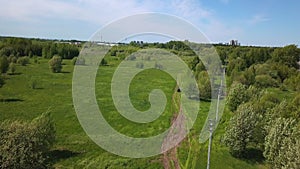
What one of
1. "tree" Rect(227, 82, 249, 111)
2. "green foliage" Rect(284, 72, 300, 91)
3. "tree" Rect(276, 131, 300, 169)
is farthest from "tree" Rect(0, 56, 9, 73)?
"tree" Rect(276, 131, 300, 169)

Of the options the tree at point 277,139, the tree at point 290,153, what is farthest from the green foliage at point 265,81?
the tree at point 290,153

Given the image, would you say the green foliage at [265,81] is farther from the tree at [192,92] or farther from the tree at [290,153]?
the tree at [290,153]

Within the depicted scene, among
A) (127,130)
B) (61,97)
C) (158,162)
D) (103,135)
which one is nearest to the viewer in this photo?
(158,162)

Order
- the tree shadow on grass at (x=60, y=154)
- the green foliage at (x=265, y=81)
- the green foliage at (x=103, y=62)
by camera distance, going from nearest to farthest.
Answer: the tree shadow on grass at (x=60, y=154), the green foliage at (x=265, y=81), the green foliage at (x=103, y=62)

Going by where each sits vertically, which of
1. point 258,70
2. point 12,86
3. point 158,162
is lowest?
point 158,162

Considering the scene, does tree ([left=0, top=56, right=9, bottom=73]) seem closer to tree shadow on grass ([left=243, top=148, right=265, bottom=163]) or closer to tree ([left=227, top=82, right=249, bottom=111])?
tree ([left=227, top=82, right=249, bottom=111])

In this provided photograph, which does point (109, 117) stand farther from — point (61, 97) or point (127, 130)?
point (61, 97)

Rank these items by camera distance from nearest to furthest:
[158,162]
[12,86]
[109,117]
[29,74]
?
[158,162], [109,117], [12,86], [29,74]

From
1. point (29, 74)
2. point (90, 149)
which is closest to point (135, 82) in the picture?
point (29, 74)
